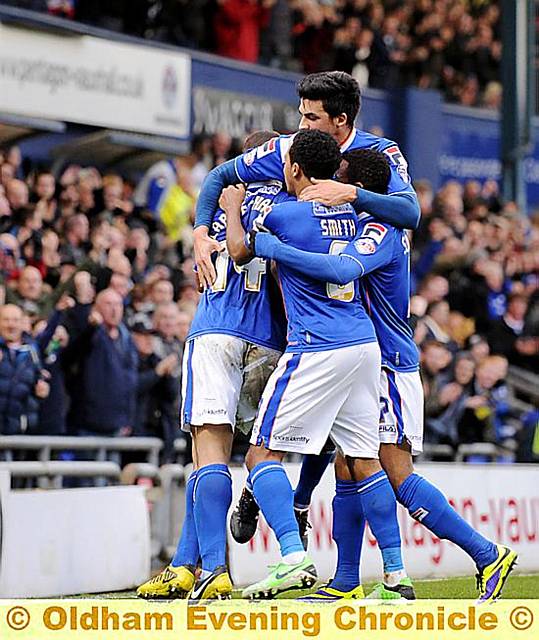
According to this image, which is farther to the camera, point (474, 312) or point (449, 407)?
point (474, 312)

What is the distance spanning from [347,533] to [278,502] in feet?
2.44

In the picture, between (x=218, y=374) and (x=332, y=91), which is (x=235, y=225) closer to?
(x=218, y=374)

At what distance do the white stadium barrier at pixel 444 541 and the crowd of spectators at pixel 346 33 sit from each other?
755 cm

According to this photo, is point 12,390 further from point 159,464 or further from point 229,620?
point 229,620

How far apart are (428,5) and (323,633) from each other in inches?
728

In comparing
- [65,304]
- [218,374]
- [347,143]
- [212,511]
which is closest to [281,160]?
[347,143]

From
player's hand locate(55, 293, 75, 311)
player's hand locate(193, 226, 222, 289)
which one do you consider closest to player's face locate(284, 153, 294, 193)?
player's hand locate(193, 226, 222, 289)

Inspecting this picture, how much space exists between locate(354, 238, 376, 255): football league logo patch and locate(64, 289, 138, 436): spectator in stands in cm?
473

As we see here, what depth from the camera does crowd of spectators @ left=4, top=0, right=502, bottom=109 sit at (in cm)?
1823

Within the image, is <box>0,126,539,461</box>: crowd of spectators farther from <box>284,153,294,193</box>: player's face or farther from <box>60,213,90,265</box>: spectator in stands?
<box>284,153,294,193</box>: player's face

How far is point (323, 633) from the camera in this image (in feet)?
17.7

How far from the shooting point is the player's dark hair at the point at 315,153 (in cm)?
676

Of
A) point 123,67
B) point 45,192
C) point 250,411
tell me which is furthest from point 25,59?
point 250,411

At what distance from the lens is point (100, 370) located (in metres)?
11.3
